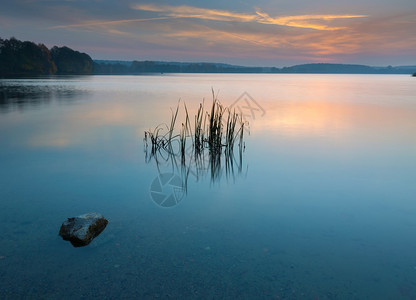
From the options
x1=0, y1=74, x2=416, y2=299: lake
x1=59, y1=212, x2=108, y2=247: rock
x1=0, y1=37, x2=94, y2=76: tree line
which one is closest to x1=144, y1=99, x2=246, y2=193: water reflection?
x1=0, y1=74, x2=416, y2=299: lake

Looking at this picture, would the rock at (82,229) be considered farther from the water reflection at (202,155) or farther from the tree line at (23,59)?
the tree line at (23,59)

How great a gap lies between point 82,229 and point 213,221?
1944 millimetres

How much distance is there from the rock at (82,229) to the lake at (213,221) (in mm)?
93

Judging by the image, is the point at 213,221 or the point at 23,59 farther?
the point at 23,59

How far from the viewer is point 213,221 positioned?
508 cm

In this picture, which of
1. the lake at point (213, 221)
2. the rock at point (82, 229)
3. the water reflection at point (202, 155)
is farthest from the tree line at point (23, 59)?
the rock at point (82, 229)

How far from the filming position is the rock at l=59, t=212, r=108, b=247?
413 centimetres

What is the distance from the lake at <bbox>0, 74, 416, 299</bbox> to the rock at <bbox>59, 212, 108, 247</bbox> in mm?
93

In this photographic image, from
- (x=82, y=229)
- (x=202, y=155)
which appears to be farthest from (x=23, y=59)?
(x=82, y=229)

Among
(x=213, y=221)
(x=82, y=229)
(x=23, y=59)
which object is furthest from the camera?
(x=23, y=59)

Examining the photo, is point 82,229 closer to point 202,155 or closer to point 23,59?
point 202,155

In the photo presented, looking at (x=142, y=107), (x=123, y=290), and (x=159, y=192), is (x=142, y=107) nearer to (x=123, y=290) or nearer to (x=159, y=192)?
(x=159, y=192)

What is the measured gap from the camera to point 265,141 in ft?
37.2

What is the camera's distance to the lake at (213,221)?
3.49 meters
